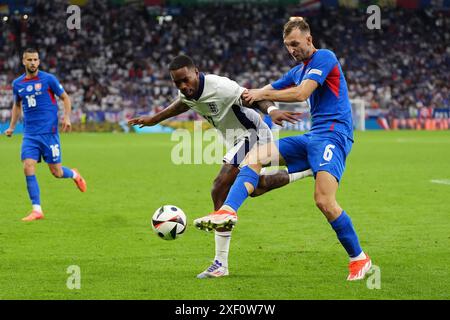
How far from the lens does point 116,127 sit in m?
42.3

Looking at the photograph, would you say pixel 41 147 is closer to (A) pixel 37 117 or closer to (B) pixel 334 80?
(A) pixel 37 117

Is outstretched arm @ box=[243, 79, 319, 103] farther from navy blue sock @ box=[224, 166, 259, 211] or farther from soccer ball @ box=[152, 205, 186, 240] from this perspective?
soccer ball @ box=[152, 205, 186, 240]

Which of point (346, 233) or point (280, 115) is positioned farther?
point (346, 233)

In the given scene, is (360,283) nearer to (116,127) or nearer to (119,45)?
(116,127)

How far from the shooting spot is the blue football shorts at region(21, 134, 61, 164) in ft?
39.3

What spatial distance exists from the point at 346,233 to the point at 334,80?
4.44ft

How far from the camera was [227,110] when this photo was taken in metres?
7.73

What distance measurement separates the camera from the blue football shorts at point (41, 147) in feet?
39.3

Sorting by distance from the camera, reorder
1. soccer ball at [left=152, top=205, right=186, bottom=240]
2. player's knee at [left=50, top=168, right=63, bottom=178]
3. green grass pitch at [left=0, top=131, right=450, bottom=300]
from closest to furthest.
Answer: green grass pitch at [left=0, top=131, right=450, bottom=300] < soccer ball at [left=152, top=205, right=186, bottom=240] < player's knee at [left=50, top=168, right=63, bottom=178]

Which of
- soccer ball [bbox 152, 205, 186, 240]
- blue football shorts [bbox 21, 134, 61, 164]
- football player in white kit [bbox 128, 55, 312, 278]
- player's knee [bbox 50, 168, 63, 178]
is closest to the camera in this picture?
football player in white kit [bbox 128, 55, 312, 278]

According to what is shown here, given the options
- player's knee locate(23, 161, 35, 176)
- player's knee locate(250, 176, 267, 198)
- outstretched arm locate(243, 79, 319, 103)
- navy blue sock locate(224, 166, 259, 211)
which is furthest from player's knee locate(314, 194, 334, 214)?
player's knee locate(23, 161, 35, 176)

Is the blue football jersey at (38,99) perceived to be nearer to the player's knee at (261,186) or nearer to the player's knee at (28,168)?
the player's knee at (28,168)

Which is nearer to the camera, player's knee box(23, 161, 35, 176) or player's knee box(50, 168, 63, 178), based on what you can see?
player's knee box(23, 161, 35, 176)

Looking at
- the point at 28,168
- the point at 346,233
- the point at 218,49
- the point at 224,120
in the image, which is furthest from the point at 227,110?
the point at 218,49
